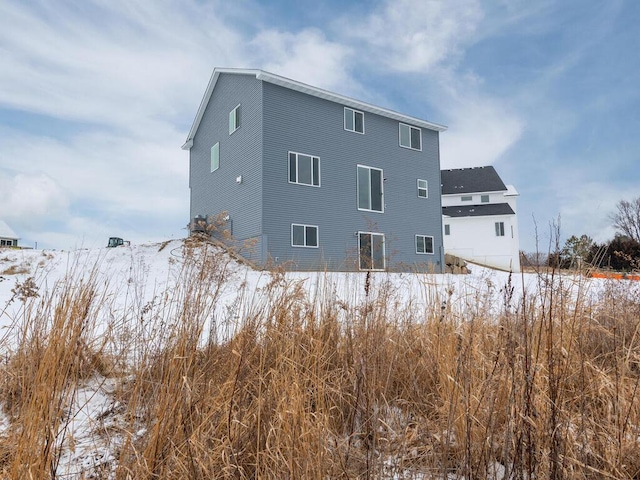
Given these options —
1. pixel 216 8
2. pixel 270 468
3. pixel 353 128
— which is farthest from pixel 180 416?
pixel 353 128

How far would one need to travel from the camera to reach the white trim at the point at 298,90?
13781 mm

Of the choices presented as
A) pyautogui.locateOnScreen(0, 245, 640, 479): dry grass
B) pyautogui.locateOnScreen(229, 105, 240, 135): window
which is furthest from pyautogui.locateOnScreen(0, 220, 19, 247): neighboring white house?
pyautogui.locateOnScreen(0, 245, 640, 479): dry grass

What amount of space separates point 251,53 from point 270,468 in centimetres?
1555

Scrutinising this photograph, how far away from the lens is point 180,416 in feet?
6.15

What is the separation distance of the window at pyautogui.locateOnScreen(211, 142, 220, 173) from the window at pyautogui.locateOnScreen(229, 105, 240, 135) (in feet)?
4.57

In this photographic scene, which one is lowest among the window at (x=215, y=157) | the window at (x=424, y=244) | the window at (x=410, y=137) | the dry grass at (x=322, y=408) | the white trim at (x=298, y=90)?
the dry grass at (x=322, y=408)

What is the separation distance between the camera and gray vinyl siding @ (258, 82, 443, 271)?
13.6 meters

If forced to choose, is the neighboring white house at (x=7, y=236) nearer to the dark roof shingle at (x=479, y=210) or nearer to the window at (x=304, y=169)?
the window at (x=304, y=169)

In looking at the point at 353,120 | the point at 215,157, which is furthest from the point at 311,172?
the point at 215,157

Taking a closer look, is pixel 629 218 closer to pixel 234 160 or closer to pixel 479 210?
pixel 479 210

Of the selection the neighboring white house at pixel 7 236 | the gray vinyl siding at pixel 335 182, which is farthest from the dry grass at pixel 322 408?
the neighboring white house at pixel 7 236

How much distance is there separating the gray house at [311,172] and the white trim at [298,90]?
0.14 ft

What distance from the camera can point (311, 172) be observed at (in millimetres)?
14539

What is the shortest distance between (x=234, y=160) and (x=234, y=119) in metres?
1.72
